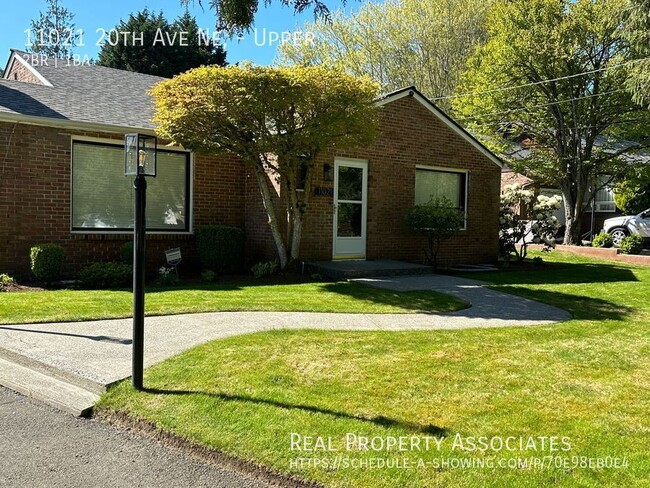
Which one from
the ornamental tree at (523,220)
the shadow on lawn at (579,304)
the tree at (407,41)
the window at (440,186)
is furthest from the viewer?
the tree at (407,41)

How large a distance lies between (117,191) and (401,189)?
20.6 feet

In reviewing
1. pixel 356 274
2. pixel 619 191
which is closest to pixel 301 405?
pixel 356 274

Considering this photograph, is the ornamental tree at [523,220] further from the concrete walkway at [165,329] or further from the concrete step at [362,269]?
the concrete walkway at [165,329]

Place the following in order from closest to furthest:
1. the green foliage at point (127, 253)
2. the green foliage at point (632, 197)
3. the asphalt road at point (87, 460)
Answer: the asphalt road at point (87, 460)
the green foliage at point (127, 253)
the green foliage at point (632, 197)

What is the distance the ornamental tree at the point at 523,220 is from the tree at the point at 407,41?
12.8 metres

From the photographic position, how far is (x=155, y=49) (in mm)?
28406

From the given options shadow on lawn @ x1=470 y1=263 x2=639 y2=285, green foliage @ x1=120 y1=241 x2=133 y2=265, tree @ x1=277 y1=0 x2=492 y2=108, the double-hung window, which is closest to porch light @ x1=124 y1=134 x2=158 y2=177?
green foliage @ x1=120 y1=241 x2=133 y2=265

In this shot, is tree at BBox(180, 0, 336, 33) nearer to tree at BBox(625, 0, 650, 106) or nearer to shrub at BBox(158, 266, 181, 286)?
shrub at BBox(158, 266, 181, 286)

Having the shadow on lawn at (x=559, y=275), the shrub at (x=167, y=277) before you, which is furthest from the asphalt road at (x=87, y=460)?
the shadow on lawn at (x=559, y=275)

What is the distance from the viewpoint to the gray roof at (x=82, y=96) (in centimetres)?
1043

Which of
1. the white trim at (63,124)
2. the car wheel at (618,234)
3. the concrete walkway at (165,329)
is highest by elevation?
the white trim at (63,124)

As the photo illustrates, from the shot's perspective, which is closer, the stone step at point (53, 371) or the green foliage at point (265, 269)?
the stone step at point (53, 371)

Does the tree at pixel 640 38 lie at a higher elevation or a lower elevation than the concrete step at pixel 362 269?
higher

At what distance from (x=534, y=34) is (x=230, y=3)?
15444 mm
